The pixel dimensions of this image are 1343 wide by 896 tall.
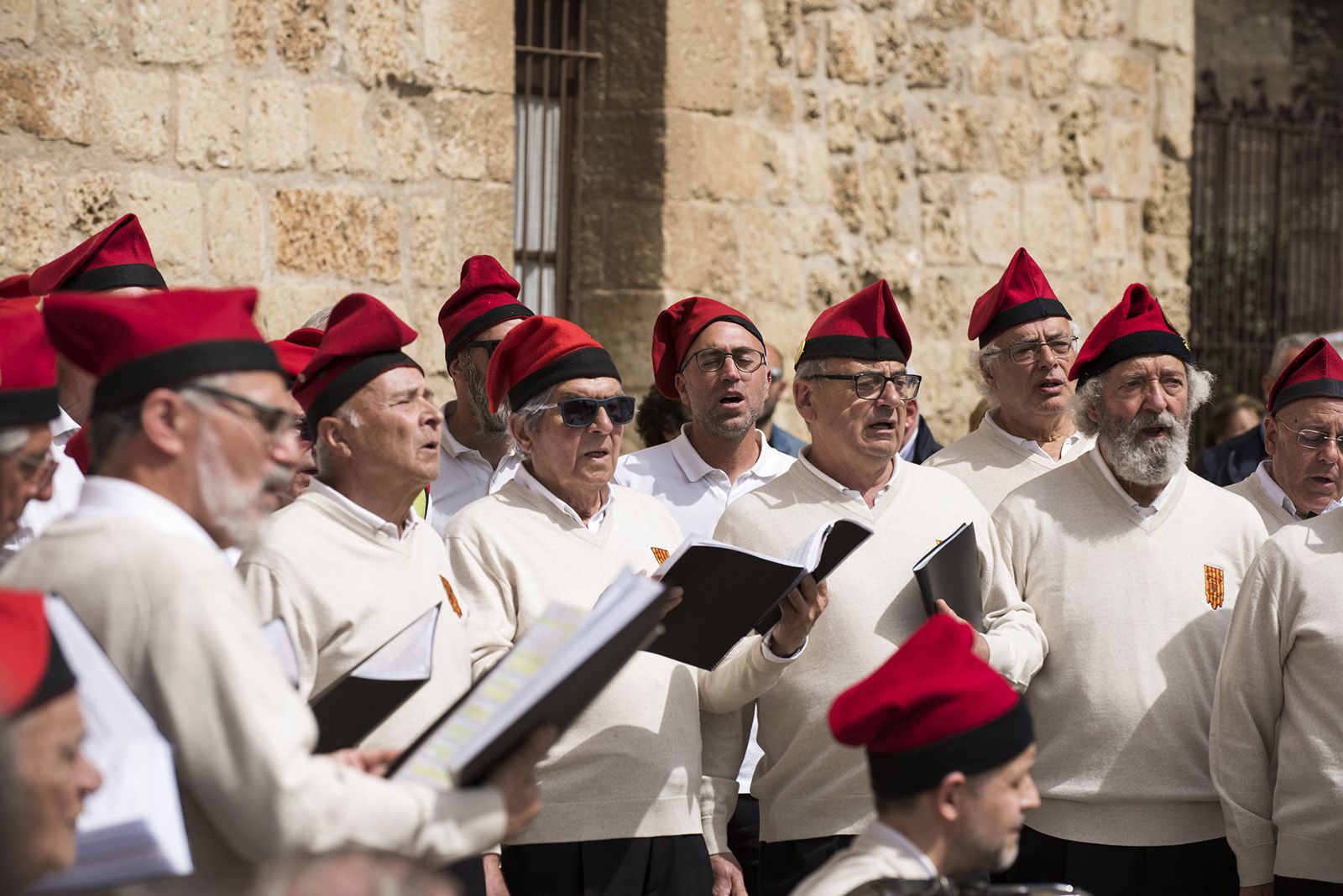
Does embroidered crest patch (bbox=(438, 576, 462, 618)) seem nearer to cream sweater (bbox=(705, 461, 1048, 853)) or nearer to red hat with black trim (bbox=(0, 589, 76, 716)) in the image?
cream sweater (bbox=(705, 461, 1048, 853))

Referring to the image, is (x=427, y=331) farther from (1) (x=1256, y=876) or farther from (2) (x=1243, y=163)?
(2) (x=1243, y=163)

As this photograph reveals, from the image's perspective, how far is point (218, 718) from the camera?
2.39m

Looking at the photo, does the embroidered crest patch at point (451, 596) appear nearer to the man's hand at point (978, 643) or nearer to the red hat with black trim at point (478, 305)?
the man's hand at point (978, 643)

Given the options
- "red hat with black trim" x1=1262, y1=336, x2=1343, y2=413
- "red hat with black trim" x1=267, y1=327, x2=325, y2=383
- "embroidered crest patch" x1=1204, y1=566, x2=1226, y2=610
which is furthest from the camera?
"red hat with black trim" x1=1262, y1=336, x2=1343, y2=413

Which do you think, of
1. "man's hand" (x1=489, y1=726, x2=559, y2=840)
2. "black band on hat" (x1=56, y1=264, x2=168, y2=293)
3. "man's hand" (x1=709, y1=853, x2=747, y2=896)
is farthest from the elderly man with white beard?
"black band on hat" (x1=56, y1=264, x2=168, y2=293)

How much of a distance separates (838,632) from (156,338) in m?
2.21

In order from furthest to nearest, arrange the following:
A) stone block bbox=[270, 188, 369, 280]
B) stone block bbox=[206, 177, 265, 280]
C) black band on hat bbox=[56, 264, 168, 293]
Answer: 1. stone block bbox=[270, 188, 369, 280]
2. stone block bbox=[206, 177, 265, 280]
3. black band on hat bbox=[56, 264, 168, 293]

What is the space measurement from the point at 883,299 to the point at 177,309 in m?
2.52

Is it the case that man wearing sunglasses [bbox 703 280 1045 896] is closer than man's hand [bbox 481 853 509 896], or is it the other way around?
man's hand [bbox 481 853 509 896]

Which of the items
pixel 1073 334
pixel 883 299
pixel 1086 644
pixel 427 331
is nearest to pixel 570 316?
pixel 427 331

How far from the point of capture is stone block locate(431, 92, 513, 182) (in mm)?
6992

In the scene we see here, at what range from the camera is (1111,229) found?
30.6ft

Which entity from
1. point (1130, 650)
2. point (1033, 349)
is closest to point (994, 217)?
point (1033, 349)

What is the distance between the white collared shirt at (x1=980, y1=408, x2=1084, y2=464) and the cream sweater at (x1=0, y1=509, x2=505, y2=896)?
333cm
